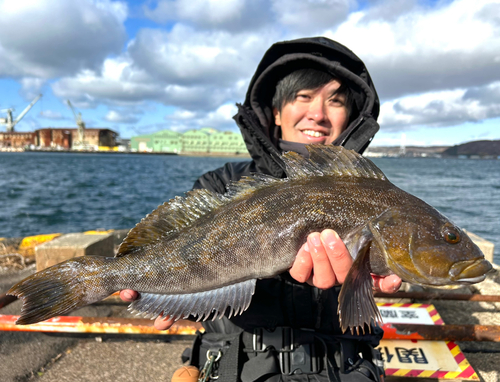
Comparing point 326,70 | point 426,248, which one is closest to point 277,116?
point 326,70

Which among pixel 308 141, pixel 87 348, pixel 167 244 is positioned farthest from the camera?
pixel 87 348

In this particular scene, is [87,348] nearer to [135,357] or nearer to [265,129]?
[135,357]

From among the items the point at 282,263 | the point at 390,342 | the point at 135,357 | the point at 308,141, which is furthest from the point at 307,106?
the point at 135,357

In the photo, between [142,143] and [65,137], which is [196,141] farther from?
[65,137]

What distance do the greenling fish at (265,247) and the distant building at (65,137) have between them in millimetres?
159061

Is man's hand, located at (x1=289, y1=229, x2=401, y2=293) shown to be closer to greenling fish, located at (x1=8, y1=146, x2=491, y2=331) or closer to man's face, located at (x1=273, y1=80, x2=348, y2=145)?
greenling fish, located at (x1=8, y1=146, x2=491, y2=331)

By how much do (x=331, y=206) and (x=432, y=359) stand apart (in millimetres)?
2891

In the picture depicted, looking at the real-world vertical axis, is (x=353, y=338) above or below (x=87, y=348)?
above

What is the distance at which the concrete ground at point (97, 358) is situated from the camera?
3.83 metres

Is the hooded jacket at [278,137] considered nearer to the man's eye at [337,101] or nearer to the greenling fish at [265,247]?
the man's eye at [337,101]

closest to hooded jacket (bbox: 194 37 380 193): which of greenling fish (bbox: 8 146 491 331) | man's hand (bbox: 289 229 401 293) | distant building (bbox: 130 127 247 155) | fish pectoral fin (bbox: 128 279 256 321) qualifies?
greenling fish (bbox: 8 146 491 331)

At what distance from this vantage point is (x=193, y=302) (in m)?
2.53

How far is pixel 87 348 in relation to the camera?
14.2ft

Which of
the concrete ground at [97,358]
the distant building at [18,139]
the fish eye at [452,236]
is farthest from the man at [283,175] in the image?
the distant building at [18,139]
